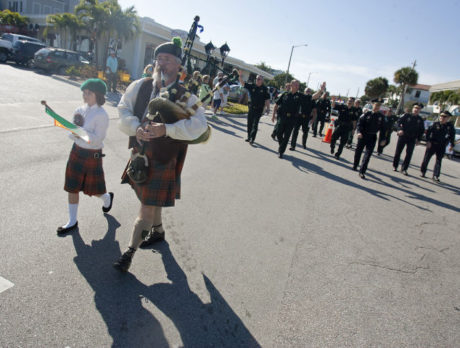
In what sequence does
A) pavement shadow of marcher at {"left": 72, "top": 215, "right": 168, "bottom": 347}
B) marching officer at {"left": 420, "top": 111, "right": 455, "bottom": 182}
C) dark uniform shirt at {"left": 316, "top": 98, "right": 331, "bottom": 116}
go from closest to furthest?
1. pavement shadow of marcher at {"left": 72, "top": 215, "right": 168, "bottom": 347}
2. marching officer at {"left": 420, "top": 111, "right": 455, "bottom": 182}
3. dark uniform shirt at {"left": 316, "top": 98, "right": 331, "bottom": 116}

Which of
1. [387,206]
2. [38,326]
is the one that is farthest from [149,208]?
[387,206]

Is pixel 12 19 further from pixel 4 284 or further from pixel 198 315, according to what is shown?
pixel 198 315

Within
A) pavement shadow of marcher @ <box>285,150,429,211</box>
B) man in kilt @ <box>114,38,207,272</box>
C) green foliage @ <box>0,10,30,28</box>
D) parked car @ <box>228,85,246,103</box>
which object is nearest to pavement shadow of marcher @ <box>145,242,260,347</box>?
man in kilt @ <box>114,38,207,272</box>

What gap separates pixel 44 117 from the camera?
7883 millimetres

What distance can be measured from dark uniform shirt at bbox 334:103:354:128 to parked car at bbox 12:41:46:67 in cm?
1912

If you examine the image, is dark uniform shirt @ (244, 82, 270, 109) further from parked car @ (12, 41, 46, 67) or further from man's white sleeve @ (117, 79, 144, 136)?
parked car @ (12, 41, 46, 67)

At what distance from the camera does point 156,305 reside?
2475mm

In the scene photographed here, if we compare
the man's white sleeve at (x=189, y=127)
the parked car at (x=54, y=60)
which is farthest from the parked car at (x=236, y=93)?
the man's white sleeve at (x=189, y=127)

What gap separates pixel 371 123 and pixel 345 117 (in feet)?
8.37

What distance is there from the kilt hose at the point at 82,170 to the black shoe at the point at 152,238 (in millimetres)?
777

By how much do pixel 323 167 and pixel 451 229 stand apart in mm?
3588

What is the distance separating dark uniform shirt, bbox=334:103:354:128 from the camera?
1037 centimetres

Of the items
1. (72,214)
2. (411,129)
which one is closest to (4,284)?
(72,214)

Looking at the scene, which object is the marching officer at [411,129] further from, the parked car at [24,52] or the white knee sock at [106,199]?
the parked car at [24,52]
